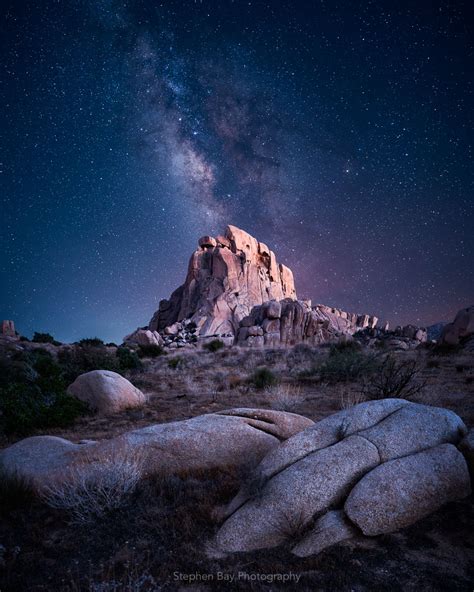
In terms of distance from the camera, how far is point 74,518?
4160mm

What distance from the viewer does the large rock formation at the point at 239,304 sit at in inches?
2026

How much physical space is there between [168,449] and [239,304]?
6000cm

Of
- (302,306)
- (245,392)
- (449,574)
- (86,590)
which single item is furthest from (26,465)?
(302,306)

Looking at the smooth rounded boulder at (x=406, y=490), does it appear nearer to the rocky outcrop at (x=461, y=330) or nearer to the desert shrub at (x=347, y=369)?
the desert shrub at (x=347, y=369)

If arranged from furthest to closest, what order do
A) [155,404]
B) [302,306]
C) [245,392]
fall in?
[302,306] → [245,392] → [155,404]

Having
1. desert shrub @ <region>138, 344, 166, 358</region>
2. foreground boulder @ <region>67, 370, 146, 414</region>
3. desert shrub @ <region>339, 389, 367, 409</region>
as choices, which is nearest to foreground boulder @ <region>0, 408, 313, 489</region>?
desert shrub @ <region>339, 389, 367, 409</region>

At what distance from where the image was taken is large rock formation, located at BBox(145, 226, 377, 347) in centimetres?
5147

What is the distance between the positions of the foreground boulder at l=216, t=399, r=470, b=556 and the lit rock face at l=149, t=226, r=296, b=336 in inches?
2018

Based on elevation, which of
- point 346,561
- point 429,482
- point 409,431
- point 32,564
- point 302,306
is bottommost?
point 32,564

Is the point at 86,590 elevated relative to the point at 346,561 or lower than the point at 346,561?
lower

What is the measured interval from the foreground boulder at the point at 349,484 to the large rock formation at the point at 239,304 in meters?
40.9

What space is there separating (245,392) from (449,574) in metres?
10.1

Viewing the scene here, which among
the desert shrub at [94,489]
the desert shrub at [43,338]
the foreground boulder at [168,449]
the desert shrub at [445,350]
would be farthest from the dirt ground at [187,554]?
the desert shrub at [43,338]

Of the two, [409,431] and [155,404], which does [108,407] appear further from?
[409,431]
